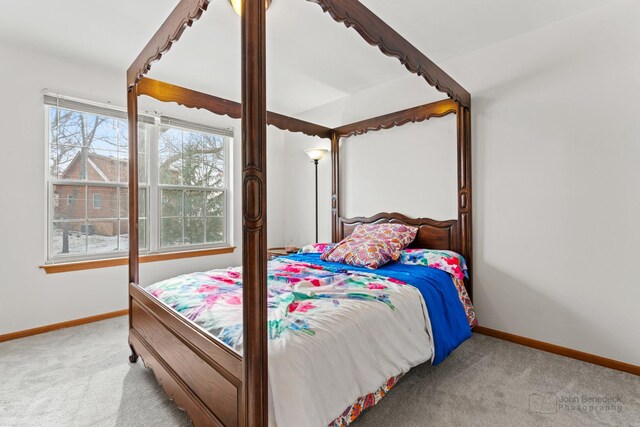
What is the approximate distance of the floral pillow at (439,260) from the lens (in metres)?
2.55

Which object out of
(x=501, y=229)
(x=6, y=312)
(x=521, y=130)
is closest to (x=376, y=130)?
(x=521, y=130)

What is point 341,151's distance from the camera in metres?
4.00

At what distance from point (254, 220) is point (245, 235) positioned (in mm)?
66

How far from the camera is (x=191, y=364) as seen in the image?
5.06ft

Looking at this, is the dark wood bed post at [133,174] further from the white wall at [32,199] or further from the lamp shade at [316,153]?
the lamp shade at [316,153]

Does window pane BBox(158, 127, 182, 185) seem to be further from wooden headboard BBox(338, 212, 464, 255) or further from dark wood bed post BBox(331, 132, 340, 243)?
wooden headboard BBox(338, 212, 464, 255)

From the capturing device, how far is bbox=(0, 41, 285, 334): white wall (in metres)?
2.72

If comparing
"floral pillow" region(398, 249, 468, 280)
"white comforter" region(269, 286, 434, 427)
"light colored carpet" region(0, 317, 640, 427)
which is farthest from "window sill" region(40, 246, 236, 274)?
"white comforter" region(269, 286, 434, 427)

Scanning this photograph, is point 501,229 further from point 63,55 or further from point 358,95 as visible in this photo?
point 63,55

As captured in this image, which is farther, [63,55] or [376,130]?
[376,130]

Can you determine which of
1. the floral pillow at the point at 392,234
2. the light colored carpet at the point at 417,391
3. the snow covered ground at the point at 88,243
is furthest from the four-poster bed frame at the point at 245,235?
the snow covered ground at the point at 88,243

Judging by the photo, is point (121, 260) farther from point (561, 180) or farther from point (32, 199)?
point (561, 180)

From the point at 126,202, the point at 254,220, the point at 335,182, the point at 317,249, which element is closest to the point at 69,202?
the point at 126,202

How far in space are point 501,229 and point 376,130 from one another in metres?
1.67
